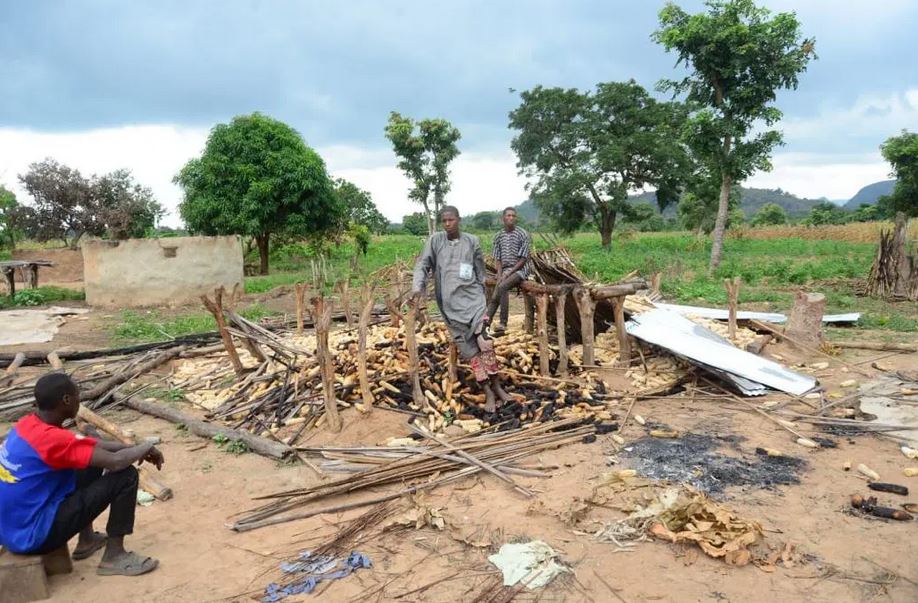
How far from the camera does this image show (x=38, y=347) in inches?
352

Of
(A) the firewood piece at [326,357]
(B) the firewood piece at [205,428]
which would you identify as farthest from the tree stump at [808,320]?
(B) the firewood piece at [205,428]

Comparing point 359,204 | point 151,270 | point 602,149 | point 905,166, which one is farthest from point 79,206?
point 905,166

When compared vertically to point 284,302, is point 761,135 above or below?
above

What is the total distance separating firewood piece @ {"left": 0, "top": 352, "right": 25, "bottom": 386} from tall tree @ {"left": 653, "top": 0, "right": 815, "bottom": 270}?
14398mm

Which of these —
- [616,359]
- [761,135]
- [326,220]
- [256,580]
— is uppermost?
[761,135]

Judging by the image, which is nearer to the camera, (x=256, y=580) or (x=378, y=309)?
(x=256, y=580)

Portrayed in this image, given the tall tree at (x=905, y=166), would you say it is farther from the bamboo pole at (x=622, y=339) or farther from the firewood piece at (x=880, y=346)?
the bamboo pole at (x=622, y=339)

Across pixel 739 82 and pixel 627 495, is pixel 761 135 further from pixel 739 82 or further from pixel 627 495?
pixel 627 495

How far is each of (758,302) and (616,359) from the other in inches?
244

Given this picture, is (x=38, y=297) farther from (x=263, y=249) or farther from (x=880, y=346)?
(x=880, y=346)

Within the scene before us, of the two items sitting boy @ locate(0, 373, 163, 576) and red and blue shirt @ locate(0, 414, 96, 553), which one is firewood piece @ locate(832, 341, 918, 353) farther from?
red and blue shirt @ locate(0, 414, 96, 553)

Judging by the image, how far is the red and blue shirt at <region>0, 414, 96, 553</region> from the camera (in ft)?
9.68

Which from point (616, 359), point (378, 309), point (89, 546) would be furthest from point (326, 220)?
point (89, 546)

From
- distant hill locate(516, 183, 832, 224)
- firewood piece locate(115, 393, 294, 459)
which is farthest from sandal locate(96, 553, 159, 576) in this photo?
distant hill locate(516, 183, 832, 224)
